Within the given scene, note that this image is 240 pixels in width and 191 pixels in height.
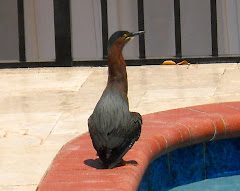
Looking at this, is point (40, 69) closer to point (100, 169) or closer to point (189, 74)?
point (189, 74)

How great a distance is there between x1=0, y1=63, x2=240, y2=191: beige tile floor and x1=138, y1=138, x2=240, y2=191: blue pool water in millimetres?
868

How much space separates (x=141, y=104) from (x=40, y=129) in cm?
138

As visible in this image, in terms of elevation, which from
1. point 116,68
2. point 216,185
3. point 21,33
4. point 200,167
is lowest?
point 216,185

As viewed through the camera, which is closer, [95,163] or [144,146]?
[95,163]

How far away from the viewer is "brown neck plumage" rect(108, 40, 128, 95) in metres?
5.92

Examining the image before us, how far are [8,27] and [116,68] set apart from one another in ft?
21.3

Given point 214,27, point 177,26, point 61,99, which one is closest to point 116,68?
point 61,99

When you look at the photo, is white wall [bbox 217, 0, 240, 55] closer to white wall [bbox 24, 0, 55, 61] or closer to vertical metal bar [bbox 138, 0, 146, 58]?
vertical metal bar [bbox 138, 0, 146, 58]

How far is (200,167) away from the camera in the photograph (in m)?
7.46

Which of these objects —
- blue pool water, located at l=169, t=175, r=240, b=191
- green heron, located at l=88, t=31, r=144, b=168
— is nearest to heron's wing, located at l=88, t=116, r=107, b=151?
green heron, located at l=88, t=31, r=144, b=168

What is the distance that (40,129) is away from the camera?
27.2 feet

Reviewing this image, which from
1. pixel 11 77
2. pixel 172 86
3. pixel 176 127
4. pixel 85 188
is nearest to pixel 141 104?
pixel 172 86

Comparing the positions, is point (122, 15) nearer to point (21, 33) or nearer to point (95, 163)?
point (21, 33)

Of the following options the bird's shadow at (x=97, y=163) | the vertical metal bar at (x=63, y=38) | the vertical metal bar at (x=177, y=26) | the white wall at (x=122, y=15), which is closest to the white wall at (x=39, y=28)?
the vertical metal bar at (x=63, y=38)
